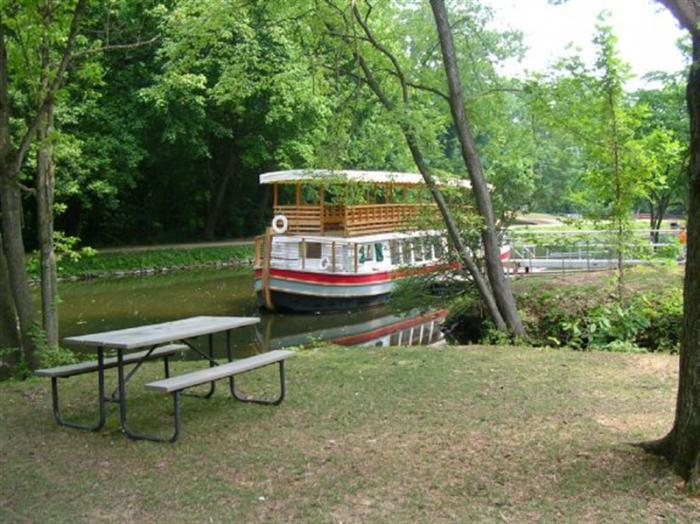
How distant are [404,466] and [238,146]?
33.1 m

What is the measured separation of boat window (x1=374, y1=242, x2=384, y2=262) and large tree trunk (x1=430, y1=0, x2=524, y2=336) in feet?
37.0

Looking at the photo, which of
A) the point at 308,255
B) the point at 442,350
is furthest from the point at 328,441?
the point at 308,255

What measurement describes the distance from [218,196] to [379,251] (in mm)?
18023

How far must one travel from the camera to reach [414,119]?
38.1 feet

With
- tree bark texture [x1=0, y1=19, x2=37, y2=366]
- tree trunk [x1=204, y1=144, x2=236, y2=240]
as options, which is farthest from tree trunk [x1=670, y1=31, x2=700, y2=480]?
tree trunk [x1=204, y1=144, x2=236, y2=240]

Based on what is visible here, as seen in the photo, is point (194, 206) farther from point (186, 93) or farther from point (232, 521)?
point (232, 521)

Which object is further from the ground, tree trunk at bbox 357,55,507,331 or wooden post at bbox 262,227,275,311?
tree trunk at bbox 357,55,507,331

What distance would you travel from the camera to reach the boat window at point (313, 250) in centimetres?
2269

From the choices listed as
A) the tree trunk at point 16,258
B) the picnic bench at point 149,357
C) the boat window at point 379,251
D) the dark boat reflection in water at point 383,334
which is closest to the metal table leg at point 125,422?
the picnic bench at point 149,357

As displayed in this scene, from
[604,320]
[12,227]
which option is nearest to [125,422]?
[12,227]

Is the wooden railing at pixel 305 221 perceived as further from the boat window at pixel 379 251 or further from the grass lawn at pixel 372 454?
the grass lawn at pixel 372 454

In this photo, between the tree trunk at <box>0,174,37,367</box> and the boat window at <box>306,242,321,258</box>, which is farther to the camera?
the boat window at <box>306,242,321,258</box>

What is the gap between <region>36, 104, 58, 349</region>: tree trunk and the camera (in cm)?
1012

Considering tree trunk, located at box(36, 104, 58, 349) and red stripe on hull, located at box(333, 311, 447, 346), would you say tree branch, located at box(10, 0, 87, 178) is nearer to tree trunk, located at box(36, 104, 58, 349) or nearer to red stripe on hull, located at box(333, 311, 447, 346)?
tree trunk, located at box(36, 104, 58, 349)
